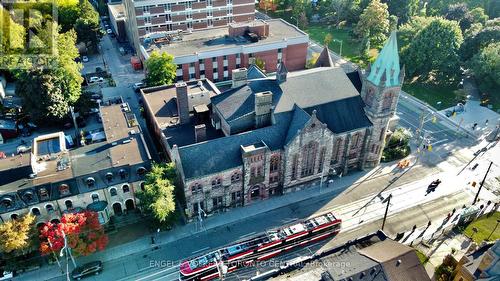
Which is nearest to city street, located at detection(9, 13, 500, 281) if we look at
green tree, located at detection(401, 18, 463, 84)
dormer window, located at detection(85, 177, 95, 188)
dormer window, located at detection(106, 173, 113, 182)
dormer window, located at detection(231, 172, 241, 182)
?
dormer window, located at detection(231, 172, 241, 182)

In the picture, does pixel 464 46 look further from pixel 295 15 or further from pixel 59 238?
pixel 59 238

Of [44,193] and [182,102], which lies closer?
[44,193]

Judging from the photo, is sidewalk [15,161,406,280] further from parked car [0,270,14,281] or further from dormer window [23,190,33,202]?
dormer window [23,190,33,202]

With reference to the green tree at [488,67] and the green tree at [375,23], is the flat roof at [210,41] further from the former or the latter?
the green tree at [488,67]

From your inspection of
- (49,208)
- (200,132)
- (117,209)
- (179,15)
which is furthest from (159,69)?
(49,208)

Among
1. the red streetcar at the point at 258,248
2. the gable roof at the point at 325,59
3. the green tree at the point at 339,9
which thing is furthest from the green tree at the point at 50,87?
the green tree at the point at 339,9

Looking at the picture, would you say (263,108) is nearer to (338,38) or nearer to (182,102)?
(182,102)
